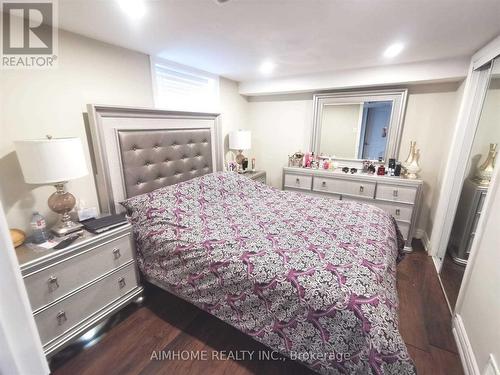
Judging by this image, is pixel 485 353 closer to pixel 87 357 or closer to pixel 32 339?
pixel 32 339

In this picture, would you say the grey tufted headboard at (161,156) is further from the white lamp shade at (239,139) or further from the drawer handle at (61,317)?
the drawer handle at (61,317)

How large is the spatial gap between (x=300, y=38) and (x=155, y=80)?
4.59ft

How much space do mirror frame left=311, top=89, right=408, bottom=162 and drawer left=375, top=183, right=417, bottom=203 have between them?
17.8 inches

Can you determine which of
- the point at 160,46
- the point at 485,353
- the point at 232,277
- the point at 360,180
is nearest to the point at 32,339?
the point at 232,277

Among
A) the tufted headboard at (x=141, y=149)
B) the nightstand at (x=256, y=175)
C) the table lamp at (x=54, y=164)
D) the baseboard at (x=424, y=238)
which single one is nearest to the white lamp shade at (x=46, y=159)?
the table lamp at (x=54, y=164)

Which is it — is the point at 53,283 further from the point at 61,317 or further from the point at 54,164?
the point at 54,164

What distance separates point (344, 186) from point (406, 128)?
1.00 m

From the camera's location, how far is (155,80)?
2236 mm

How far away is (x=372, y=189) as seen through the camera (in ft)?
9.02

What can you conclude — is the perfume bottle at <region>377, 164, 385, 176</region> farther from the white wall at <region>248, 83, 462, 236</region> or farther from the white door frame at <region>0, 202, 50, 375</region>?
the white door frame at <region>0, 202, 50, 375</region>

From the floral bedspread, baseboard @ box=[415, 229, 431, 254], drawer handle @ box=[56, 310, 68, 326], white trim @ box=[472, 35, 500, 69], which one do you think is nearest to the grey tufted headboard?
the floral bedspread

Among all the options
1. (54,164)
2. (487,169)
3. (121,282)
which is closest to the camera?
(54,164)

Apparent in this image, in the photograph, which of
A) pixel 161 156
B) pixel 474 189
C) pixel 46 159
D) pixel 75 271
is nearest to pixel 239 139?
pixel 161 156
